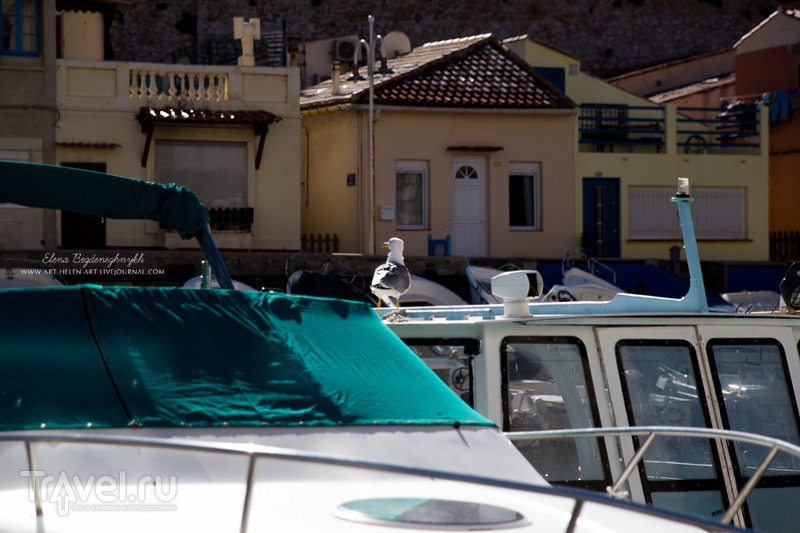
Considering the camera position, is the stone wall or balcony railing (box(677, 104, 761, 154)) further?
the stone wall

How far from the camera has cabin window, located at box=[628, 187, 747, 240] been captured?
2773 centimetres

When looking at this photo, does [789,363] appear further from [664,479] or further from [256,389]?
[256,389]

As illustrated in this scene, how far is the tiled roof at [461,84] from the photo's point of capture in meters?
25.2

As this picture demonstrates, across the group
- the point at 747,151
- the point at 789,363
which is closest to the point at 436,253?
the point at 747,151

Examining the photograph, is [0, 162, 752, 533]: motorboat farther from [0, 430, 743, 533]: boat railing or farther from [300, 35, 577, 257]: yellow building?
[300, 35, 577, 257]: yellow building

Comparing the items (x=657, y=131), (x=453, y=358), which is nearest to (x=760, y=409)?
(x=453, y=358)

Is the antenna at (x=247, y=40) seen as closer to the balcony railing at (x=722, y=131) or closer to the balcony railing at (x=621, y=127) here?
the balcony railing at (x=621, y=127)

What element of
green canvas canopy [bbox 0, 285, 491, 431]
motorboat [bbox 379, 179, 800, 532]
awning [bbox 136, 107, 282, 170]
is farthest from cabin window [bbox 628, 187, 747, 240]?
green canvas canopy [bbox 0, 285, 491, 431]

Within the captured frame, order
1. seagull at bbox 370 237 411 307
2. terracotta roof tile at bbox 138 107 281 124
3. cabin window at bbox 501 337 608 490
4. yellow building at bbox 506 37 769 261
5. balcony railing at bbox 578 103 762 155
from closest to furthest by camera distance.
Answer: cabin window at bbox 501 337 608 490 < seagull at bbox 370 237 411 307 < terracotta roof tile at bbox 138 107 281 124 < yellow building at bbox 506 37 769 261 < balcony railing at bbox 578 103 762 155

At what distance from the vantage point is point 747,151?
1142 inches

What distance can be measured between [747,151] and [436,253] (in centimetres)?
953

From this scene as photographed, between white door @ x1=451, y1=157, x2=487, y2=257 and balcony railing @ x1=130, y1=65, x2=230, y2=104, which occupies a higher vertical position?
balcony railing @ x1=130, y1=65, x2=230, y2=104

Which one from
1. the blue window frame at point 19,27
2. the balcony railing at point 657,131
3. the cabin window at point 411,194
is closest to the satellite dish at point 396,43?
the balcony railing at point 657,131

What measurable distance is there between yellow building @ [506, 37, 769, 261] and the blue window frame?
12655 mm
